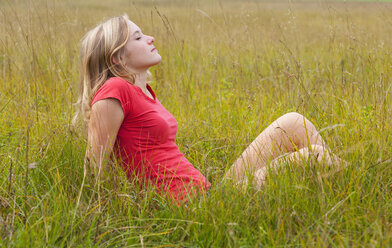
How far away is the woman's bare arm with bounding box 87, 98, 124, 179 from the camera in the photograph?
2.01 meters

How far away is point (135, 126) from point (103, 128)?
0.63 feet

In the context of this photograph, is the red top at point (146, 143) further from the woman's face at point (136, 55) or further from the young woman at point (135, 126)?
the woman's face at point (136, 55)

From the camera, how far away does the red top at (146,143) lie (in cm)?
210

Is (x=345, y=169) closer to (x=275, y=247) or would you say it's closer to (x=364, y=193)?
(x=364, y=193)

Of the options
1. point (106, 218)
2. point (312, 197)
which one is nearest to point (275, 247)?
point (312, 197)

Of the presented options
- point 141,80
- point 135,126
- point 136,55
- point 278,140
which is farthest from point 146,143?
point 278,140

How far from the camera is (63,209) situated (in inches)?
69.4

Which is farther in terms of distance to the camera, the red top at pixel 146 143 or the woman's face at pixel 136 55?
the woman's face at pixel 136 55

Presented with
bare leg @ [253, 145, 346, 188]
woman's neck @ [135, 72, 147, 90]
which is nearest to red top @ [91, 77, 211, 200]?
woman's neck @ [135, 72, 147, 90]

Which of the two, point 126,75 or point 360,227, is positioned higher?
point 126,75

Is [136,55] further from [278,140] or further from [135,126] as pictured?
[278,140]

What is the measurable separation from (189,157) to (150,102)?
0.43 metres

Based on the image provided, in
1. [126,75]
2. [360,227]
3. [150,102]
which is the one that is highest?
[126,75]

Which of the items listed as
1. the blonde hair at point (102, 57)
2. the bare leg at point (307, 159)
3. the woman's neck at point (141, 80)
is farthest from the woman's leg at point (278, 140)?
the blonde hair at point (102, 57)
